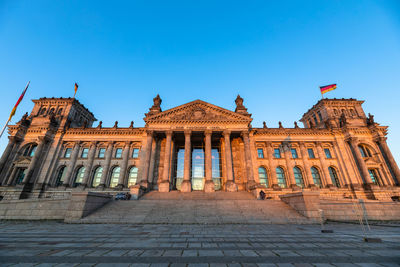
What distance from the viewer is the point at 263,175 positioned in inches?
1178

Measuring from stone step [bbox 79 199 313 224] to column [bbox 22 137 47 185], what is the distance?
2133cm

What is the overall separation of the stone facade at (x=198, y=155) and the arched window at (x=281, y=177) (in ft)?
0.57

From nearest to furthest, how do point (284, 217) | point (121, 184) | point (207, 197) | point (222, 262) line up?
point (222, 262), point (284, 217), point (207, 197), point (121, 184)

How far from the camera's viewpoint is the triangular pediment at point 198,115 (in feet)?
92.8

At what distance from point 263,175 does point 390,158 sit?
71.2 ft

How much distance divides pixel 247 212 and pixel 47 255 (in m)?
13.6

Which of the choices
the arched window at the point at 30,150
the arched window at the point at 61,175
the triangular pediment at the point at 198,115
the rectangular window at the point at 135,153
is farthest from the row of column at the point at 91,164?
the triangular pediment at the point at 198,115

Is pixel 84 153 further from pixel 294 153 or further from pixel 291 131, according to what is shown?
pixel 294 153

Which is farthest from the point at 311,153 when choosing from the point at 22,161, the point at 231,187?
the point at 22,161

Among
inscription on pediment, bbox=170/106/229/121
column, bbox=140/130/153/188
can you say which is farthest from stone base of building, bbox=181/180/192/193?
inscription on pediment, bbox=170/106/229/121

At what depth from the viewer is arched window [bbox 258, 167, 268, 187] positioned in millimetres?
29355

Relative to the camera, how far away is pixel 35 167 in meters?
28.3

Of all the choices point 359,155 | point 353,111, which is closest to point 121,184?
point 359,155

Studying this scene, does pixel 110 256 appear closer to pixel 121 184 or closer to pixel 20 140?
pixel 121 184
